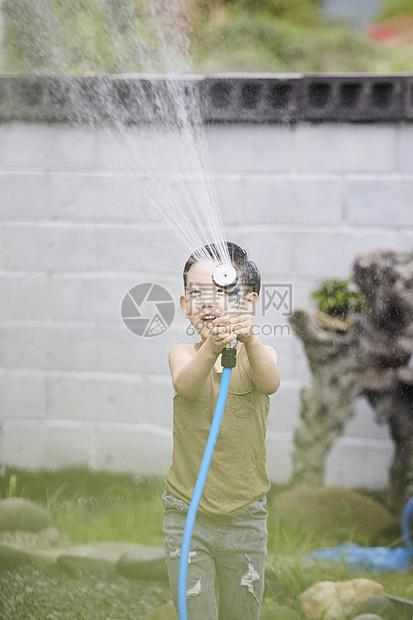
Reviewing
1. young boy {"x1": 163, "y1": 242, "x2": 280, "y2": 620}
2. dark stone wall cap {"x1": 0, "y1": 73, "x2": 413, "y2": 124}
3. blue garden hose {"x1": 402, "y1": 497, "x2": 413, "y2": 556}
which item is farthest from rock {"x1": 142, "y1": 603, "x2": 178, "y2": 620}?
dark stone wall cap {"x1": 0, "y1": 73, "x2": 413, "y2": 124}

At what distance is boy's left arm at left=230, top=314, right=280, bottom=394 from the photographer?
111 cm

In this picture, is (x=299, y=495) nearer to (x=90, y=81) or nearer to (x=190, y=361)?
(x=190, y=361)

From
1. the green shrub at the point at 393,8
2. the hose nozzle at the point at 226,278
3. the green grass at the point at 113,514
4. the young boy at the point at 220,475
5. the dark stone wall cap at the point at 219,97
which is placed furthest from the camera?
the green shrub at the point at 393,8

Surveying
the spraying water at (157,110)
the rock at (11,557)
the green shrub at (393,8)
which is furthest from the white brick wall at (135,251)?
the green shrub at (393,8)

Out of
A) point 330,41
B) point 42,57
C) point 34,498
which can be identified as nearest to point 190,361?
point 34,498

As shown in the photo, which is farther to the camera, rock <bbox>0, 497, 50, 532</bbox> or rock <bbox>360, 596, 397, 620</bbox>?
rock <bbox>0, 497, 50, 532</bbox>

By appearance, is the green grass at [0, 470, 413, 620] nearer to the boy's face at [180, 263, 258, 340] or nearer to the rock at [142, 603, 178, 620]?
the rock at [142, 603, 178, 620]

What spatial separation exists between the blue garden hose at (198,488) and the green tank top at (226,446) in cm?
9

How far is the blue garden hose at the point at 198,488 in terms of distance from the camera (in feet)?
3.68

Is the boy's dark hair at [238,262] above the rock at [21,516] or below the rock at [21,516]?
above

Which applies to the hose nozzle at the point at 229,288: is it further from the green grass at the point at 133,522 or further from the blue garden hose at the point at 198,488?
the green grass at the point at 133,522

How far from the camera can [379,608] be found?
1530 millimetres

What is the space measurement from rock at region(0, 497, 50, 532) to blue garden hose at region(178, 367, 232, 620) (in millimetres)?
545

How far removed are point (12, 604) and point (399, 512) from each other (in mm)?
950
